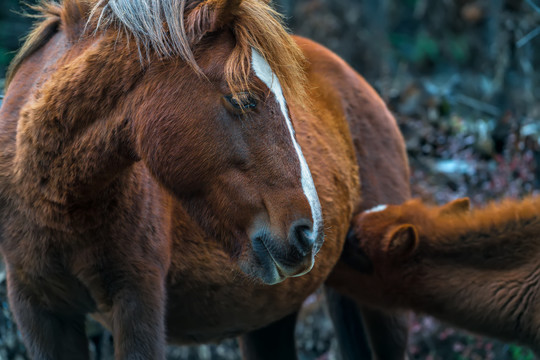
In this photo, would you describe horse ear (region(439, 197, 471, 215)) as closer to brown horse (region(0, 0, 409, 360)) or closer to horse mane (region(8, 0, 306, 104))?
brown horse (region(0, 0, 409, 360))

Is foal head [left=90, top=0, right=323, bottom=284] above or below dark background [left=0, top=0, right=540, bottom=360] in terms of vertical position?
above

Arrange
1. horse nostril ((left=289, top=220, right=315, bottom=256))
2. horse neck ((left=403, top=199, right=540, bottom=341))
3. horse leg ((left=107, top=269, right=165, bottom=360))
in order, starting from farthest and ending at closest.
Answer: horse neck ((left=403, top=199, right=540, bottom=341)), horse leg ((left=107, top=269, right=165, bottom=360)), horse nostril ((left=289, top=220, right=315, bottom=256))

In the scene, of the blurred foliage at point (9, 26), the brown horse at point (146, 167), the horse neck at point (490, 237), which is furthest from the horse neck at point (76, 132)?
the blurred foliage at point (9, 26)

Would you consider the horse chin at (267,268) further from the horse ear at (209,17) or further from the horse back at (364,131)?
the horse back at (364,131)

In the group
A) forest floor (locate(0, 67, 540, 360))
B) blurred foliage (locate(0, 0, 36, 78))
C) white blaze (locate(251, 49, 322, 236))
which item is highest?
white blaze (locate(251, 49, 322, 236))

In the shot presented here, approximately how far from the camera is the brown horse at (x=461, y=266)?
3.79 metres

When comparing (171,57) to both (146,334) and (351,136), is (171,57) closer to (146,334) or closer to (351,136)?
(146,334)

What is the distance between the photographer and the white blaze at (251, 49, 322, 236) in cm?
228

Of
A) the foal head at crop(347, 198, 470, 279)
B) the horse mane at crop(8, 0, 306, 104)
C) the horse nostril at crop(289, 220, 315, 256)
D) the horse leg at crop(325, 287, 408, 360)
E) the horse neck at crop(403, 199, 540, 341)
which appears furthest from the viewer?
the horse leg at crop(325, 287, 408, 360)

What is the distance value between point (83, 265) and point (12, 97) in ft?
3.00

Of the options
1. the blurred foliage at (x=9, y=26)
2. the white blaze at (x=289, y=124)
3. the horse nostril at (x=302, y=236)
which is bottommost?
the blurred foliage at (x=9, y=26)

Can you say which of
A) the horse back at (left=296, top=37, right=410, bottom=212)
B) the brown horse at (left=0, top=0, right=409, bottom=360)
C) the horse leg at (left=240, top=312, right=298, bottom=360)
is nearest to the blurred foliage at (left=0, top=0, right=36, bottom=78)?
the horse back at (left=296, top=37, right=410, bottom=212)

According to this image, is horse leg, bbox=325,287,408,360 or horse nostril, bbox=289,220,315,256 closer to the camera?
horse nostril, bbox=289,220,315,256

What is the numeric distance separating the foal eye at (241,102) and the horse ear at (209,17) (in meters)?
0.27
